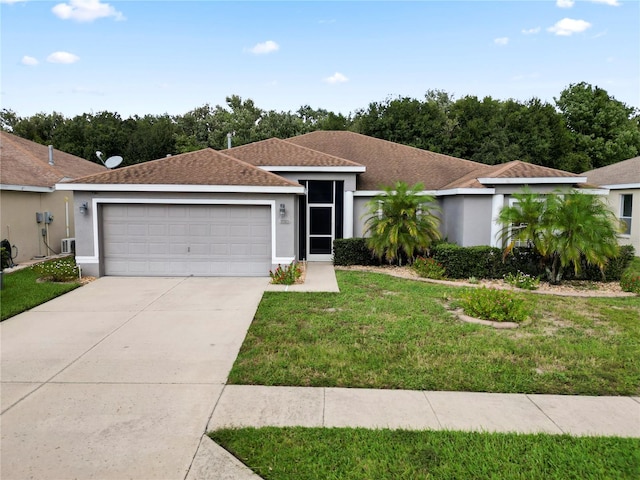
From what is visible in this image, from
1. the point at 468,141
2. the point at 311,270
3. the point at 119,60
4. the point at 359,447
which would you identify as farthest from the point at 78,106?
the point at 359,447

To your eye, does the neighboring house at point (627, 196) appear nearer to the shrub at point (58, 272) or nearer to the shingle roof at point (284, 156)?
the shingle roof at point (284, 156)

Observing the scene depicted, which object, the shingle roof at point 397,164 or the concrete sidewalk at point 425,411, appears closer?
the concrete sidewalk at point 425,411

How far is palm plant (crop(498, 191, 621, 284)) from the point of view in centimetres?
1048

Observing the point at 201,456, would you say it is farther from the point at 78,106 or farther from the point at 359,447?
the point at 78,106

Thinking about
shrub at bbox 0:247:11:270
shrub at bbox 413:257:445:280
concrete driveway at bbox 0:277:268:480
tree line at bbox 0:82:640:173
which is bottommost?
concrete driveway at bbox 0:277:268:480

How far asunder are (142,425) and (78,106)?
1919 inches

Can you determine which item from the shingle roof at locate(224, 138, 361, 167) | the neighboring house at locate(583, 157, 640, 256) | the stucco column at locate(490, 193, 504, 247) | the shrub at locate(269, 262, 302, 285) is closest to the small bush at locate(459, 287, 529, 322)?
the shrub at locate(269, 262, 302, 285)

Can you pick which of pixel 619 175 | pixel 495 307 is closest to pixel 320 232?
pixel 495 307

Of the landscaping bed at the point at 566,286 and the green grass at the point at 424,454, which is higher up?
the landscaping bed at the point at 566,286

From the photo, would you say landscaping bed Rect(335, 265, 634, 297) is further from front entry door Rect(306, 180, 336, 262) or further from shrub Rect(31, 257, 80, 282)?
shrub Rect(31, 257, 80, 282)

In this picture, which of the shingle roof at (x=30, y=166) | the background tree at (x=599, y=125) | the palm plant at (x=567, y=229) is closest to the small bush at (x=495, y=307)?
the palm plant at (x=567, y=229)

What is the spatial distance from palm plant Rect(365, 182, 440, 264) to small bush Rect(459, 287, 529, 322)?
467 cm

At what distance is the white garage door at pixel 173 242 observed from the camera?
476 inches

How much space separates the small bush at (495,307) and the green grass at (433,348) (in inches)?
11.9
